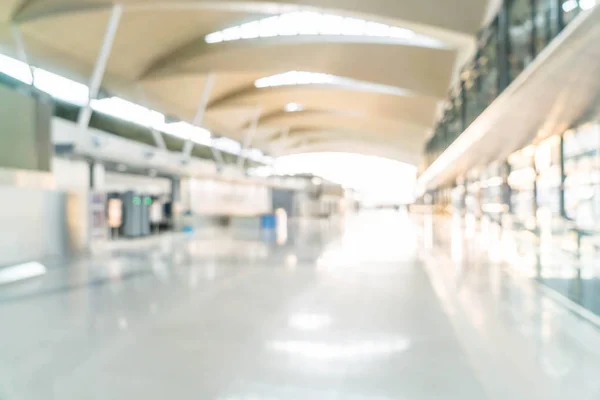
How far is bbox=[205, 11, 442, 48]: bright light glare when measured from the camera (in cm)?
2389

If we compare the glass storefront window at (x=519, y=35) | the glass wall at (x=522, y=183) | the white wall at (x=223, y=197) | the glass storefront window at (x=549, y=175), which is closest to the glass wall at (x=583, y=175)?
the glass storefront window at (x=549, y=175)

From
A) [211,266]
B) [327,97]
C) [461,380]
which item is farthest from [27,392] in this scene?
[327,97]

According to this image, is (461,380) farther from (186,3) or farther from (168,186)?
(168,186)

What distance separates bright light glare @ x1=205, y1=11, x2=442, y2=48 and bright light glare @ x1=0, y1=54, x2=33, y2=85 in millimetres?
8515

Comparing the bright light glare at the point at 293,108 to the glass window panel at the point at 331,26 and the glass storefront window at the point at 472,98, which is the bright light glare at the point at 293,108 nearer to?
the glass window panel at the point at 331,26

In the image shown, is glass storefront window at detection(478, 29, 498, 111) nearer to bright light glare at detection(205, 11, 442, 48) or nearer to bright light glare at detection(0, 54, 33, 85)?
bright light glare at detection(205, 11, 442, 48)

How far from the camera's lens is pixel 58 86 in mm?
24453

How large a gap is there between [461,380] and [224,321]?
295 centimetres

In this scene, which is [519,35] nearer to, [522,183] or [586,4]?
[586,4]

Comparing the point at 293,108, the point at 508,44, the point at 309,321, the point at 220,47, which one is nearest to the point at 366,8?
the point at 220,47

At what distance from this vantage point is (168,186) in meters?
27.7

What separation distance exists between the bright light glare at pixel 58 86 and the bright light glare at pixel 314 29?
738 centimetres

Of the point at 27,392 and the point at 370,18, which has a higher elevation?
the point at 370,18

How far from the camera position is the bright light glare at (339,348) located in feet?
14.4
